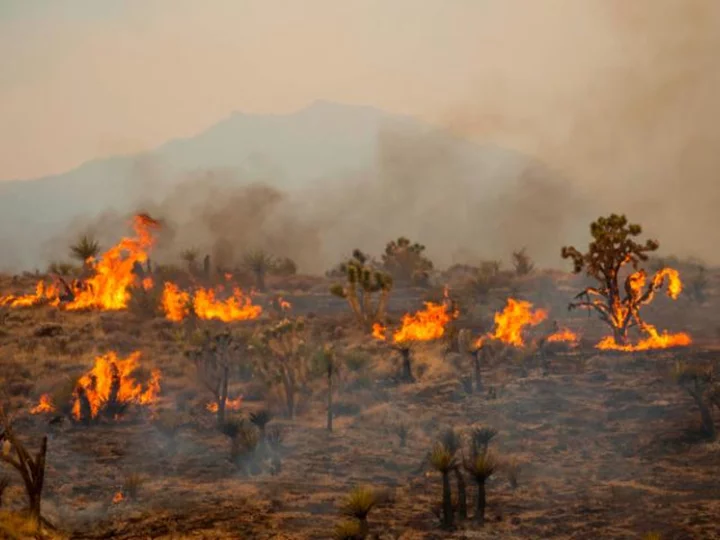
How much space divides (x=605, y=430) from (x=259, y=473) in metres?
8.63

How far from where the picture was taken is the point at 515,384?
66.8ft

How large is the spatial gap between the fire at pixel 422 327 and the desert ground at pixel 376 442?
2.21ft

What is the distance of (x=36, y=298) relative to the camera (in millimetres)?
34375

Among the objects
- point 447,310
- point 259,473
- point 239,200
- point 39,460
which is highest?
point 239,200

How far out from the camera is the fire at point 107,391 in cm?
1864

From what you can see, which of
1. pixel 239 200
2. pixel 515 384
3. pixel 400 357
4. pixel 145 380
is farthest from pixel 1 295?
pixel 239 200

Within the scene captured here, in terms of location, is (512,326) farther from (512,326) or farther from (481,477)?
(481,477)

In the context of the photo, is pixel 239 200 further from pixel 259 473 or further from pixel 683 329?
pixel 259 473

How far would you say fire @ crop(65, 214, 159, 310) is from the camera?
33406 millimetres

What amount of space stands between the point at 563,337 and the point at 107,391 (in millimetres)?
17490

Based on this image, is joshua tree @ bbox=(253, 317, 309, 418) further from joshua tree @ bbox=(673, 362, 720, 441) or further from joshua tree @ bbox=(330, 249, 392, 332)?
joshua tree @ bbox=(673, 362, 720, 441)

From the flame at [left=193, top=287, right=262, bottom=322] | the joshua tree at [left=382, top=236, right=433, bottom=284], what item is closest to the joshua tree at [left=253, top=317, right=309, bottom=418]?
the flame at [left=193, top=287, right=262, bottom=322]

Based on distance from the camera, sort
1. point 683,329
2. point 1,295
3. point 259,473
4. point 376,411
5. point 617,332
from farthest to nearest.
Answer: point 1,295
point 683,329
point 617,332
point 376,411
point 259,473

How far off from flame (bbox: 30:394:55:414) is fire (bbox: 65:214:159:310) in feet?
45.1
